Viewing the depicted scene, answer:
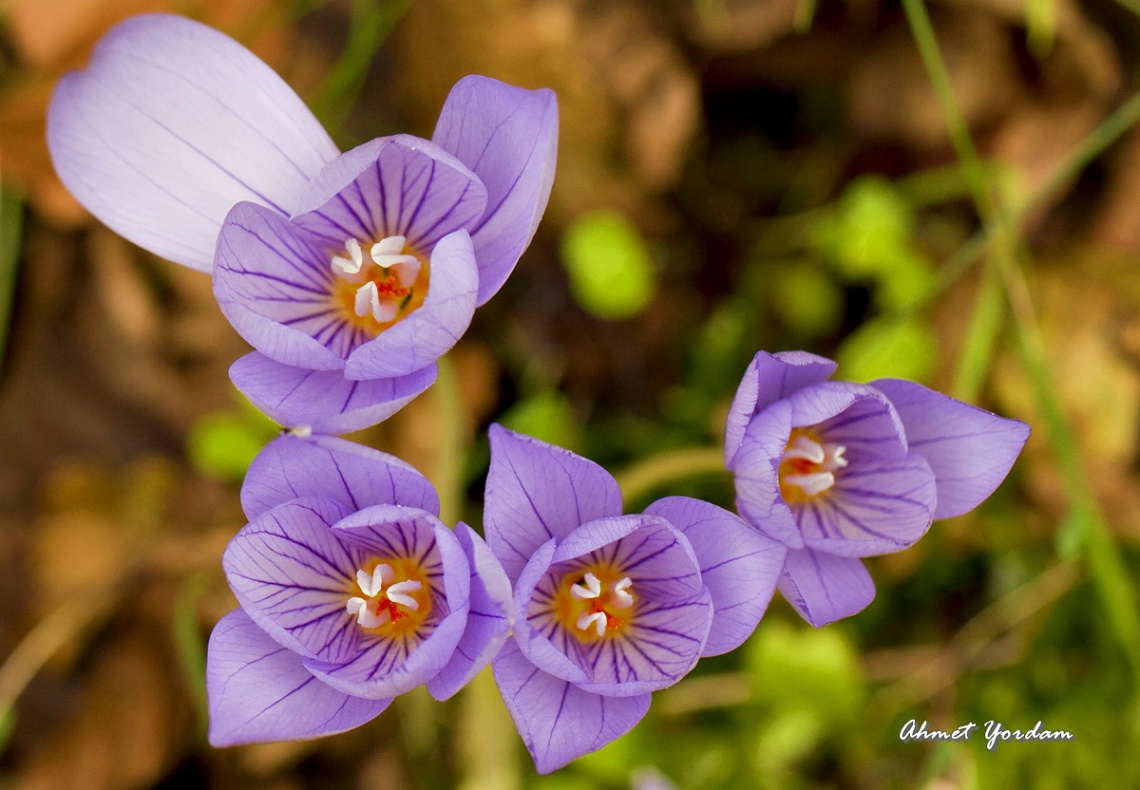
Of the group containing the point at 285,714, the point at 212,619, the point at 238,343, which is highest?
the point at 285,714

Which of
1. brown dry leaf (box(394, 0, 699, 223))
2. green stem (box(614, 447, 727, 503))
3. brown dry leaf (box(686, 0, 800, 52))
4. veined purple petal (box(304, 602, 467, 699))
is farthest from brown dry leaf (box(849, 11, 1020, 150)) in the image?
veined purple petal (box(304, 602, 467, 699))

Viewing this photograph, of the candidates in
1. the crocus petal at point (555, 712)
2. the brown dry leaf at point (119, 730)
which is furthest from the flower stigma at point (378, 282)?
the brown dry leaf at point (119, 730)

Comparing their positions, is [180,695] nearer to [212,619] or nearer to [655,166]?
[212,619]

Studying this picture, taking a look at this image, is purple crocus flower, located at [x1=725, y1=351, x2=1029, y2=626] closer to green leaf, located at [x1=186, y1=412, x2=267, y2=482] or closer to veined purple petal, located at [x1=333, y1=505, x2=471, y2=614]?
veined purple petal, located at [x1=333, y1=505, x2=471, y2=614]

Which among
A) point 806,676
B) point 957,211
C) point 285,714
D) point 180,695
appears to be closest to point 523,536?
point 285,714

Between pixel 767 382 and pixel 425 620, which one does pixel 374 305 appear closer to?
pixel 425 620

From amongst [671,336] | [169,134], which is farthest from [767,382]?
[671,336]
